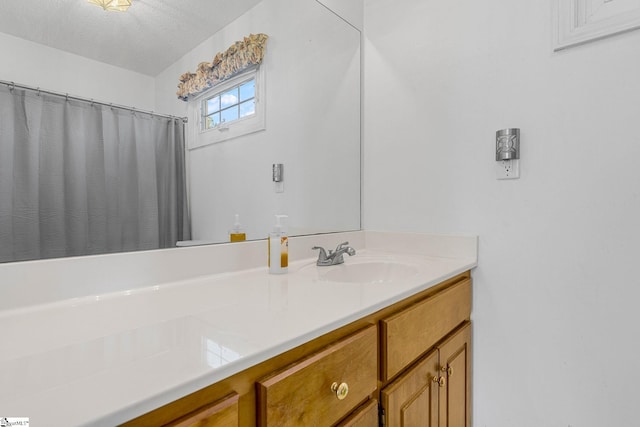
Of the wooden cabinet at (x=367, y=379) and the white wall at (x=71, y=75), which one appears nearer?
the wooden cabinet at (x=367, y=379)

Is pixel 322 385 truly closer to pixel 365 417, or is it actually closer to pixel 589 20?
pixel 365 417

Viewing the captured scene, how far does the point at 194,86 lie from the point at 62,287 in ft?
2.19

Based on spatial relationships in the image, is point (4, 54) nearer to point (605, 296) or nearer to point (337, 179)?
point (337, 179)

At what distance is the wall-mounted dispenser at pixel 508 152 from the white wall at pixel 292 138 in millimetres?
669

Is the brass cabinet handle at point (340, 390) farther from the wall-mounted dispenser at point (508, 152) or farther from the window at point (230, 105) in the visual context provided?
the wall-mounted dispenser at point (508, 152)

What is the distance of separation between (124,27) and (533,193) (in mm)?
1394

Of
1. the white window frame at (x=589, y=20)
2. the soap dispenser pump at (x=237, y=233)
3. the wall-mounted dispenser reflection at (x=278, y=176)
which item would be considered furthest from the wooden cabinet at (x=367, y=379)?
the white window frame at (x=589, y=20)

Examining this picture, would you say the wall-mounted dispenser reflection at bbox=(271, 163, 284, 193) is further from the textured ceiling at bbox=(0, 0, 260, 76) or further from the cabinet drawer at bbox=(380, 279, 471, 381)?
the cabinet drawer at bbox=(380, 279, 471, 381)

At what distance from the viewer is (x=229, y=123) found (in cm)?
115

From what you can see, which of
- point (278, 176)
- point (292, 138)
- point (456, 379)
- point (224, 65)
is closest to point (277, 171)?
point (278, 176)

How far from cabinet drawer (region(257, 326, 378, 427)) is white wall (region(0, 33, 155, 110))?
828 millimetres

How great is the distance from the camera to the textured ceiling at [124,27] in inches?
29.8

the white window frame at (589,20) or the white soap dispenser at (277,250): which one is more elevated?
the white window frame at (589,20)

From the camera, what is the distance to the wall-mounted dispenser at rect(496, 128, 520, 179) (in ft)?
3.85
